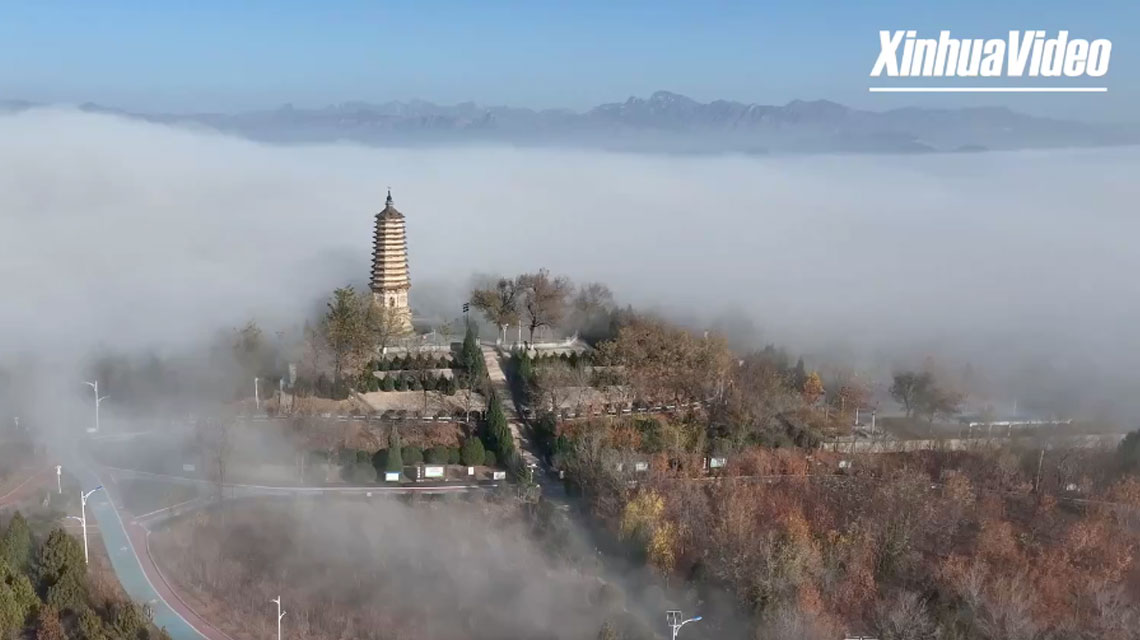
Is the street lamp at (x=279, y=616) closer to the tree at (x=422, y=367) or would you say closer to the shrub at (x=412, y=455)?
the shrub at (x=412, y=455)

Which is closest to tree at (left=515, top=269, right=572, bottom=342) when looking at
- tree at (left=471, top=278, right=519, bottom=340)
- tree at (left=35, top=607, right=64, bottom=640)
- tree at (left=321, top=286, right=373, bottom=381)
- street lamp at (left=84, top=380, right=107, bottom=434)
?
tree at (left=471, top=278, right=519, bottom=340)

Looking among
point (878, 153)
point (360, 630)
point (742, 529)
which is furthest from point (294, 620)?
point (878, 153)

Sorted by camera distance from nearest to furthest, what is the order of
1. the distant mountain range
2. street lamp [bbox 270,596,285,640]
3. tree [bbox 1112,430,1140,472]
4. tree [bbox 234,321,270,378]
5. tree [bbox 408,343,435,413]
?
1. street lamp [bbox 270,596,285,640]
2. tree [bbox 1112,430,1140,472]
3. tree [bbox 408,343,435,413]
4. tree [bbox 234,321,270,378]
5. the distant mountain range

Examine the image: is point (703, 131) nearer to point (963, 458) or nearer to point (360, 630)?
point (963, 458)

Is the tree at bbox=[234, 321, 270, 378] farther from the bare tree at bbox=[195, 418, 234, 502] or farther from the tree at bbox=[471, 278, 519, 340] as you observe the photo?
the tree at bbox=[471, 278, 519, 340]

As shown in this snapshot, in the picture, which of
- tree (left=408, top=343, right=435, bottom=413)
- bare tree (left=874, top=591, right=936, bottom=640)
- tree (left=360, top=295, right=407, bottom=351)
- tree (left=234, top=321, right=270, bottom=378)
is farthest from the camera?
tree (left=360, top=295, right=407, bottom=351)

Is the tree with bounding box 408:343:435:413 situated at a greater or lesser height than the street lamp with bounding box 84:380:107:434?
greater
